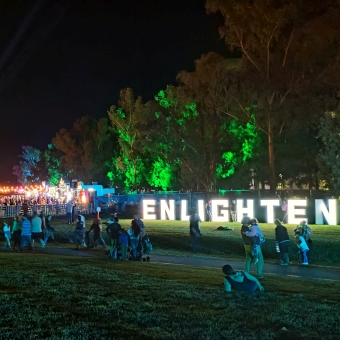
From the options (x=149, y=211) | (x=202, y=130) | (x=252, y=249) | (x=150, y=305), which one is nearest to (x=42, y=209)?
(x=149, y=211)

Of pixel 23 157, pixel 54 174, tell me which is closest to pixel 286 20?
pixel 54 174

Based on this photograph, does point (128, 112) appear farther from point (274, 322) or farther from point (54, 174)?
point (274, 322)

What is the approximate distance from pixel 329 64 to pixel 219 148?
49.6 feet

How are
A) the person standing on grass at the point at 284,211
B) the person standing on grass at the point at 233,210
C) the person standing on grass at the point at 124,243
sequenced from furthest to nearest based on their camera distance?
the person standing on grass at the point at 233,210
the person standing on grass at the point at 284,211
the person standing on grass at the point at 124,243

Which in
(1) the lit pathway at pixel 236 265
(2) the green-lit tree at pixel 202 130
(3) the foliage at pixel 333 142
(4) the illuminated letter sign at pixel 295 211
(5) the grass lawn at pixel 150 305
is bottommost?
(1) the lit pathway at pixel 236 265

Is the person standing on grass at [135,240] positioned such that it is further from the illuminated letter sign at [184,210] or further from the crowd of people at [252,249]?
the illuminated letter sign at [184,210]

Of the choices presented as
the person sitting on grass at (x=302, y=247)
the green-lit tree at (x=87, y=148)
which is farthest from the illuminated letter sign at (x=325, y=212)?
the green-lit tree at (x=87, y=148)

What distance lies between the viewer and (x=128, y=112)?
63.8 m

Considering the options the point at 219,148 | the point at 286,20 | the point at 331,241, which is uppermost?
the point at 286,20

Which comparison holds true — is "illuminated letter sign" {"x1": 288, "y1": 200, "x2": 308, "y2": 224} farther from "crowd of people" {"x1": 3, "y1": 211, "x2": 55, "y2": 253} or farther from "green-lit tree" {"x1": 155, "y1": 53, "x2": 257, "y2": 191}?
"green-lit tree" {"x1": 155, "y1": 53, "x2": 257, "y2": 191}

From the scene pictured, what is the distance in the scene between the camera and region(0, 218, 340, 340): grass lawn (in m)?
7.63

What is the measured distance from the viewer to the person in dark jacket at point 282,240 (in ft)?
60.5

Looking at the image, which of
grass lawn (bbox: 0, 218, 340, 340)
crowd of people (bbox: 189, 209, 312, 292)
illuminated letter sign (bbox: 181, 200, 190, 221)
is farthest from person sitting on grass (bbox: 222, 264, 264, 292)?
illuminated letter sign (bbox: 181, 200, 190, 221)

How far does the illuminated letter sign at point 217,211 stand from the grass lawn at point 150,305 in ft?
63.1
